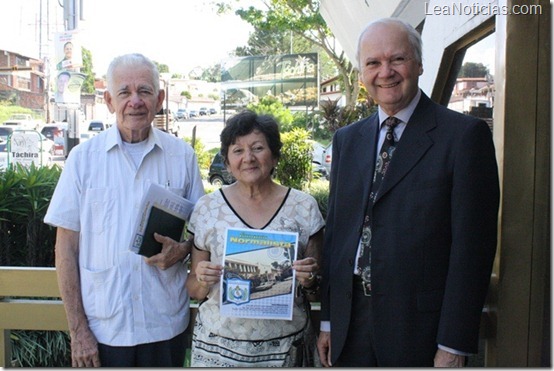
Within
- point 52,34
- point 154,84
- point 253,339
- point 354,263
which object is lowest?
point 253,339

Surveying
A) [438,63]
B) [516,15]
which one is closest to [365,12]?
[438,63]

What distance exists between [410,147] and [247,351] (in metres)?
1.02

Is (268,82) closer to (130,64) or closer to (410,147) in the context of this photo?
(130,64)

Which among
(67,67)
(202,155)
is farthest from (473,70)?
(202,155)

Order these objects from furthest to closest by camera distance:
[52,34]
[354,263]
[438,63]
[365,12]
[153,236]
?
[52,34] < [365,12] < [438,63] < [153,236] < [354,263]

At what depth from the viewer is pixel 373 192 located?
2.42 meters

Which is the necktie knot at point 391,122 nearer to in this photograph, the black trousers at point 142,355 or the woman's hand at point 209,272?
the woman's hand at point 209,272

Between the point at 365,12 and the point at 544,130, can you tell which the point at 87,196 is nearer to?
the point at 544,130

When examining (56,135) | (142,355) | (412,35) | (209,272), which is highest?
(56,135)

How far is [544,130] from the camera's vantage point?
8.65 ft

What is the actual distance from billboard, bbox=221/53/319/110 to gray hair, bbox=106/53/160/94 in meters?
26.7

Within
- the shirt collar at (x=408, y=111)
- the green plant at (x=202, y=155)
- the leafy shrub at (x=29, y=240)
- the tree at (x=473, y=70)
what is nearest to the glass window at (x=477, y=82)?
Result: the tree at (x=473, y=70)

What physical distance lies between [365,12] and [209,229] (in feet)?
32.4

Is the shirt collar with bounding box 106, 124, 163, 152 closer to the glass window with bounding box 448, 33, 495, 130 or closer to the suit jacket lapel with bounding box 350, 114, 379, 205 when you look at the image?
the suit jacket lapel with bounding box 350, 114, 379, 205
